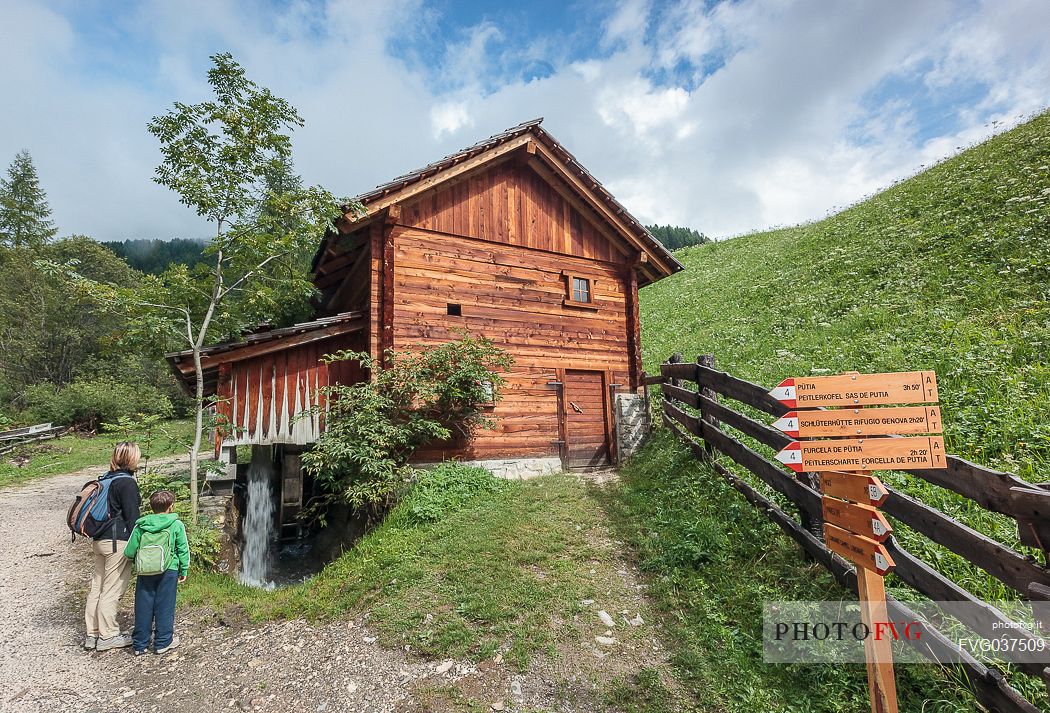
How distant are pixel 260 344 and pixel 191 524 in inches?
135

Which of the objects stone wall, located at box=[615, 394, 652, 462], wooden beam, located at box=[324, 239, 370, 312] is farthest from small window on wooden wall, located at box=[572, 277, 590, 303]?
wooden beam, located at box=[324, 239, 370, 312]

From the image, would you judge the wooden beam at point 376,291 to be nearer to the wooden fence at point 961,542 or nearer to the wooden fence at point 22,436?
the wooden fence at point 961,542

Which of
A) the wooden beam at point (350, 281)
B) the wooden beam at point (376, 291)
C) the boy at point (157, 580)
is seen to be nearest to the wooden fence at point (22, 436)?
the wooden beam at point (350, 281)

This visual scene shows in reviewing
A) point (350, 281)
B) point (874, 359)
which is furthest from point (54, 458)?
point (874, 359)

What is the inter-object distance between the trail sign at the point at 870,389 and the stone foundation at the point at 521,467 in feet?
24.6

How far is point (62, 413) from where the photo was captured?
2659cm

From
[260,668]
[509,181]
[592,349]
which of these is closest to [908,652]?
[260,668]

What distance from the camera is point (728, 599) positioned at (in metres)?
4.76

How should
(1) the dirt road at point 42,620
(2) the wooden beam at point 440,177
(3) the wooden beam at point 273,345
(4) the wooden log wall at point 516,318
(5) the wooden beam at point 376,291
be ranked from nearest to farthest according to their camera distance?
(1) the dirt road at point 42,620 < (3) the wooden beam at point 273,345 < (2) the wooden beam at point 440,177 < (5) the wooden beam at point 376,291 < (4) the wooden log wall at point 516,318

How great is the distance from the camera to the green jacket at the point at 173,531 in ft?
17.9

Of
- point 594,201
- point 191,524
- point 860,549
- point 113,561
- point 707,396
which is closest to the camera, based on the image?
point 860,549

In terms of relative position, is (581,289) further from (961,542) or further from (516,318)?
(961,542)

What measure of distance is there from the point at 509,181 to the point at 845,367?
28.3 feet

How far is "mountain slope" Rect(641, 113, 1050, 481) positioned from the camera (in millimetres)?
6422
